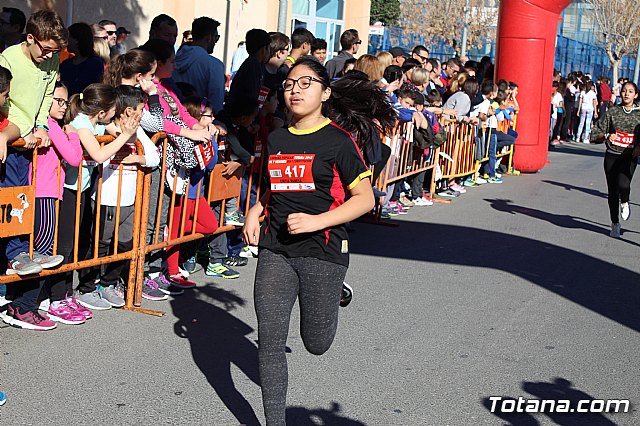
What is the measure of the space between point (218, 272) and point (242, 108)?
1529 mm

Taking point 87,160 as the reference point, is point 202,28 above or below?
above

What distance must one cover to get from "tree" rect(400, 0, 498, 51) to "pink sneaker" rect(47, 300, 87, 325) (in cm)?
4313

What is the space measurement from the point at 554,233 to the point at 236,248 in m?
4.67

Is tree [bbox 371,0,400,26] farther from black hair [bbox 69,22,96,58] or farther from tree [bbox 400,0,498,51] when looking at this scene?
black hair [bbox 69,22,96,58]

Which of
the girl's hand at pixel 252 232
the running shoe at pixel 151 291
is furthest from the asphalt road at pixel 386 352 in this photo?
the girl's hand at pixel 252 232

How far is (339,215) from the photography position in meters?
4.52

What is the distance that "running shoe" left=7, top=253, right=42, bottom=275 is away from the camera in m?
5.94

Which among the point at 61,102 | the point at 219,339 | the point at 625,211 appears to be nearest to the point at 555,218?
the point at 625,211

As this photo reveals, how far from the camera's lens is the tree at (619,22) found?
160 ft

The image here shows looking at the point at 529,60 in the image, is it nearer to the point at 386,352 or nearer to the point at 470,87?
the point at 470,87

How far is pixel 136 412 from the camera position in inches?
196

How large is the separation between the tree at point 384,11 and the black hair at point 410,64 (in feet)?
108

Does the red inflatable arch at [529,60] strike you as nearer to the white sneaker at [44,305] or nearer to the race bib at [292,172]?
the white sneaker at [44,305]

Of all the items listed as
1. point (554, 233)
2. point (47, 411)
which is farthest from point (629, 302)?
point (47, 411)
